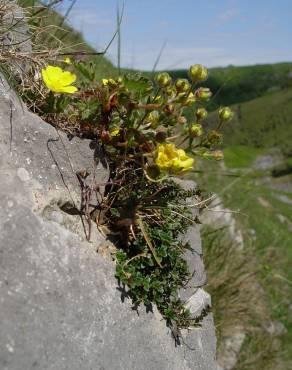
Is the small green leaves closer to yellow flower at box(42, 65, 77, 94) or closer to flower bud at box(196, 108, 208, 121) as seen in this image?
flower bud at box(196, 108, 208, 121)

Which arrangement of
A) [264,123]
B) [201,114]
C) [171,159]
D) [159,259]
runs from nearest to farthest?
1. [171,159]
2. [159,259]
3. [201,114]
4. [264,123]

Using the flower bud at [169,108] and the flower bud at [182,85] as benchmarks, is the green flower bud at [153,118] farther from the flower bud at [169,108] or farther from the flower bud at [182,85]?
the flower bud at [182,85]

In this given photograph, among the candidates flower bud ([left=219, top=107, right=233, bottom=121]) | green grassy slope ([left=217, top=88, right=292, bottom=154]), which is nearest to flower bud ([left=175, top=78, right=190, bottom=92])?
flower bud ([left=219, top=107, right=233, bottom=121])

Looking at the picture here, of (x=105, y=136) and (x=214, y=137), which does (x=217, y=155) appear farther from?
(x=105, y=136)

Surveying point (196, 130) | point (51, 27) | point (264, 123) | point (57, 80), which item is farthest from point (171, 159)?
point (264, 123)

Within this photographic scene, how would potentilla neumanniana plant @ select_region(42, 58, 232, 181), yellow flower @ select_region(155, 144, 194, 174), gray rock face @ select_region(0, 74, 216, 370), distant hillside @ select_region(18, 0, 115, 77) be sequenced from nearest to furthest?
1. gray rock face @ select_region(0, 74, 216, 370)
2. yellow flower @ select_region(155, 144, 194, 174)
3. potentilla neumanniana plant @ select_region(42, 58, 232, 181)
4. distant hillside @ select_region(18, 0, 115, 77)

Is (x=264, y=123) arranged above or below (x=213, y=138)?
below
